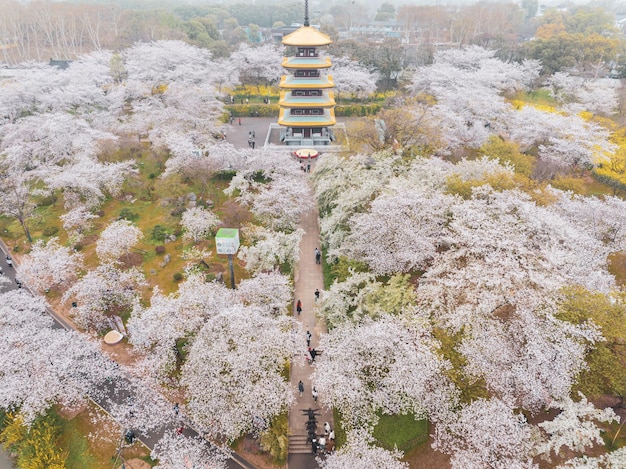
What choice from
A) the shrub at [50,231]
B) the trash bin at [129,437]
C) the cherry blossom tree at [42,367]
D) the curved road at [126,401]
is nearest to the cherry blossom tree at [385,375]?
the curved road at [126,401]

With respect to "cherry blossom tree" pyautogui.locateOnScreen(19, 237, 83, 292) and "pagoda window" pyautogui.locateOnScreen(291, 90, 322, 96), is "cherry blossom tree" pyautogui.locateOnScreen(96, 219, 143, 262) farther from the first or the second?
"pagoda window" pyautogui.locateOnScreen(291, 90, 322, 96)

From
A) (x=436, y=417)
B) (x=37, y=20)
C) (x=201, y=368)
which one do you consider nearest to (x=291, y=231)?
(x=201, y=368)

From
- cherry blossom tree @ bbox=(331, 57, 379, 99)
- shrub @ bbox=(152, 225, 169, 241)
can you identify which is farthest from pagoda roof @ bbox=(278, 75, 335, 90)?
shrub @ bbox=(152, 225, 169, 241)

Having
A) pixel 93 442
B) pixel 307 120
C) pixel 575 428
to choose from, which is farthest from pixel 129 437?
pixel 307 120

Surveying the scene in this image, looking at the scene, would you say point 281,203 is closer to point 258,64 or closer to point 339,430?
point 339,430

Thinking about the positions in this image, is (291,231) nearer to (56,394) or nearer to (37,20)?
(56,394)

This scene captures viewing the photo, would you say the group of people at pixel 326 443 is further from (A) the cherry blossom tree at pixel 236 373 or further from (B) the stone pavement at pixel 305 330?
(A) the cherry blossom tree at pixel 236 373
